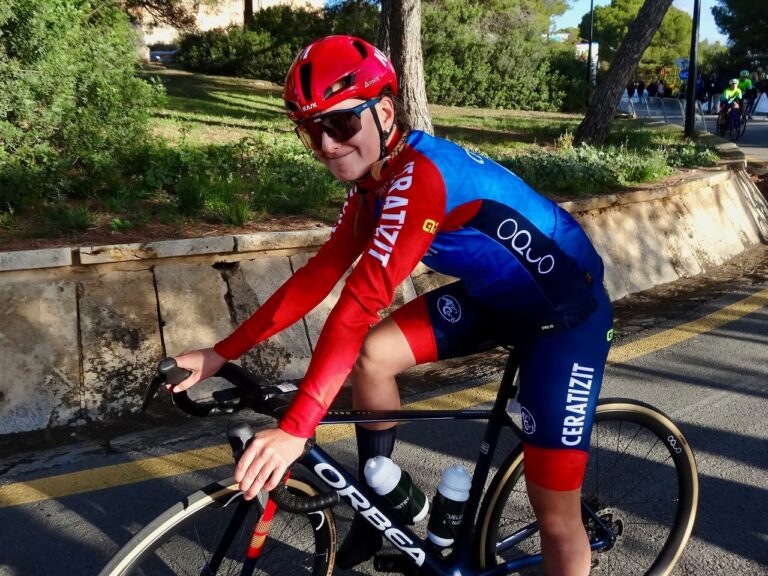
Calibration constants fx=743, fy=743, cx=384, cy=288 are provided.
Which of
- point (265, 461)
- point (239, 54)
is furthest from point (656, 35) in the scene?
point (265, 461)

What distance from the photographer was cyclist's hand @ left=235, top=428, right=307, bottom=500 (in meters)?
1.77

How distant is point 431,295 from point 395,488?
738 mm

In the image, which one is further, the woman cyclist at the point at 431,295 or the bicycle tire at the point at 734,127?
the bicycle tire at the point at 734,127

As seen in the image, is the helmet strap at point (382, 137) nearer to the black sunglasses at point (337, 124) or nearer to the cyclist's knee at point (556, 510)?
the black sunglasses at point (337, 124)

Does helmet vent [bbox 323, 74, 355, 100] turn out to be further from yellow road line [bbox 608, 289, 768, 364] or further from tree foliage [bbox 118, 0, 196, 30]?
tree foliage [bbox 118, 0, 196, 30]

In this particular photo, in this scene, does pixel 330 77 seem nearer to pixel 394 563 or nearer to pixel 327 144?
pixel 327 144

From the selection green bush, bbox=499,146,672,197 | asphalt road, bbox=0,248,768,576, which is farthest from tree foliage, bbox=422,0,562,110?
asphalt road, bbox=0,248,768,576

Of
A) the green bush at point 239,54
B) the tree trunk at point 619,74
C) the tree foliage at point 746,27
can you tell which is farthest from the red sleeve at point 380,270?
the tree foliage at point 746,27

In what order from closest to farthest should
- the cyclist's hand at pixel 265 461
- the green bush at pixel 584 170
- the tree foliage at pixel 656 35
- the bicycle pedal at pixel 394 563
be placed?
the cyclist's hand at pixel 265 461 < the bicycle pedal at pixel 394 563 < the green bush at pixel 584 170 < the tree foliage at pixel 656 35

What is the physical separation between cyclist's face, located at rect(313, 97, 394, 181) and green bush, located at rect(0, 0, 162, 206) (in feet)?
14.9

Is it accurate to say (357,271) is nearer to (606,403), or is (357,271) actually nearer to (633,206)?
(606,403)

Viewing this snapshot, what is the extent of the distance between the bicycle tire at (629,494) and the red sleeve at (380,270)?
0.88 m

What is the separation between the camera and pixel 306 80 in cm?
212

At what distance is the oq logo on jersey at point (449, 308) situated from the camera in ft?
8.79
